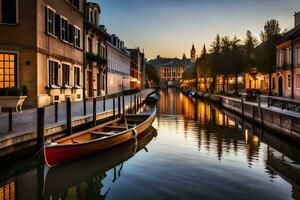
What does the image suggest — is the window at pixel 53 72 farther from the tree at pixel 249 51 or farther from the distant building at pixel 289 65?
the tree at pixel 249 51

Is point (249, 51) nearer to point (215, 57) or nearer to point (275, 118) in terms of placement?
point (215, 57)

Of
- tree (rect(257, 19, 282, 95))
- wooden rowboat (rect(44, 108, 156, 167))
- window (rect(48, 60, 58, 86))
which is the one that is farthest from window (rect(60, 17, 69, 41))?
tree (rect(257, 19, 282, 95))

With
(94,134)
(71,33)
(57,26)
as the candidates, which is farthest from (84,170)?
(71,33)

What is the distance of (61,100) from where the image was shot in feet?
94.1

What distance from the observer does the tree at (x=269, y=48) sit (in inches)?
2000

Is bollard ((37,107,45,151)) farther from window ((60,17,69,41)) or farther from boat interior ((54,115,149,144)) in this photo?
window ((60,17,69,41))

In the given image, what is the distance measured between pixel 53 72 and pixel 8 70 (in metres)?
4.81

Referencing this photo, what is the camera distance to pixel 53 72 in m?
26.5

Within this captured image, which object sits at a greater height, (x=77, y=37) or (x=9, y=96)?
(x=77, y=37)

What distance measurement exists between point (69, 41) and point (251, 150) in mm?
18997

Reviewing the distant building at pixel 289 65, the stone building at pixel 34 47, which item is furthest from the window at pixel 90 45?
the distant building at pixel 289 65

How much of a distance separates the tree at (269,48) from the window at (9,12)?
3712cm

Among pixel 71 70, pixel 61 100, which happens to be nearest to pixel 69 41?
pixel 71 70

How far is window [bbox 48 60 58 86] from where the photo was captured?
25.7 metres
